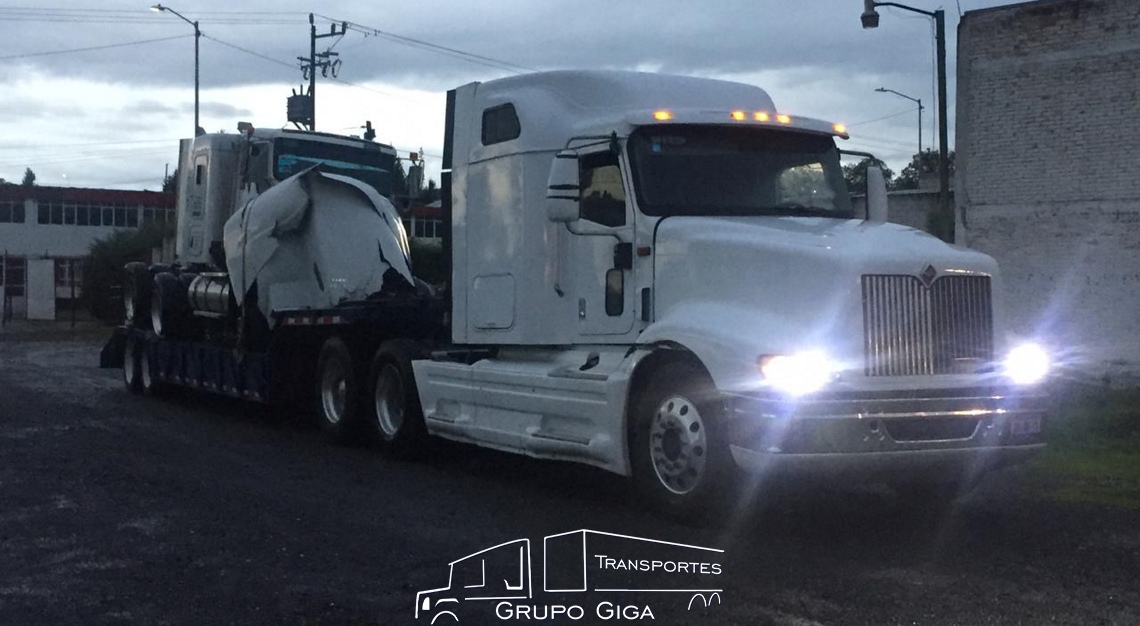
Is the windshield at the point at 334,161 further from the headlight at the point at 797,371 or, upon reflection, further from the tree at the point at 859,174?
the headlight at the point at 797,371

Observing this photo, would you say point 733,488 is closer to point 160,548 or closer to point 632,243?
point 632,243

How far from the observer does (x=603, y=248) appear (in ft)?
32.7

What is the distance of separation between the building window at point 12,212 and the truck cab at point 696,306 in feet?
230

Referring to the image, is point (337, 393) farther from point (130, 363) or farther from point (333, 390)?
point (130, 363)

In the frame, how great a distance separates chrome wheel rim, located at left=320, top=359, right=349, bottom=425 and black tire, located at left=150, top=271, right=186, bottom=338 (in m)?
4.56

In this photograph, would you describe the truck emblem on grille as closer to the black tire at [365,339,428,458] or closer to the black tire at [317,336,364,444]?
the black tire at [365,339,428,458]

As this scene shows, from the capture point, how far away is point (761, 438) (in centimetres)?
803

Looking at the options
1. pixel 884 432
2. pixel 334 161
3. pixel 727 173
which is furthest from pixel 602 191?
pixel 334 161

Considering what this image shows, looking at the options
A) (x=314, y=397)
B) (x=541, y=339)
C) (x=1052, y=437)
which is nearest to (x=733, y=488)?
(x=541, y=339)

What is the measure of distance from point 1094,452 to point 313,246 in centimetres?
838

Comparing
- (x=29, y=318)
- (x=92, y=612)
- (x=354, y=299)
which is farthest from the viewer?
(x=29, y=318)

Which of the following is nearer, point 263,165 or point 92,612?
point 92,612

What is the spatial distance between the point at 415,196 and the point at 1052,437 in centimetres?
813
